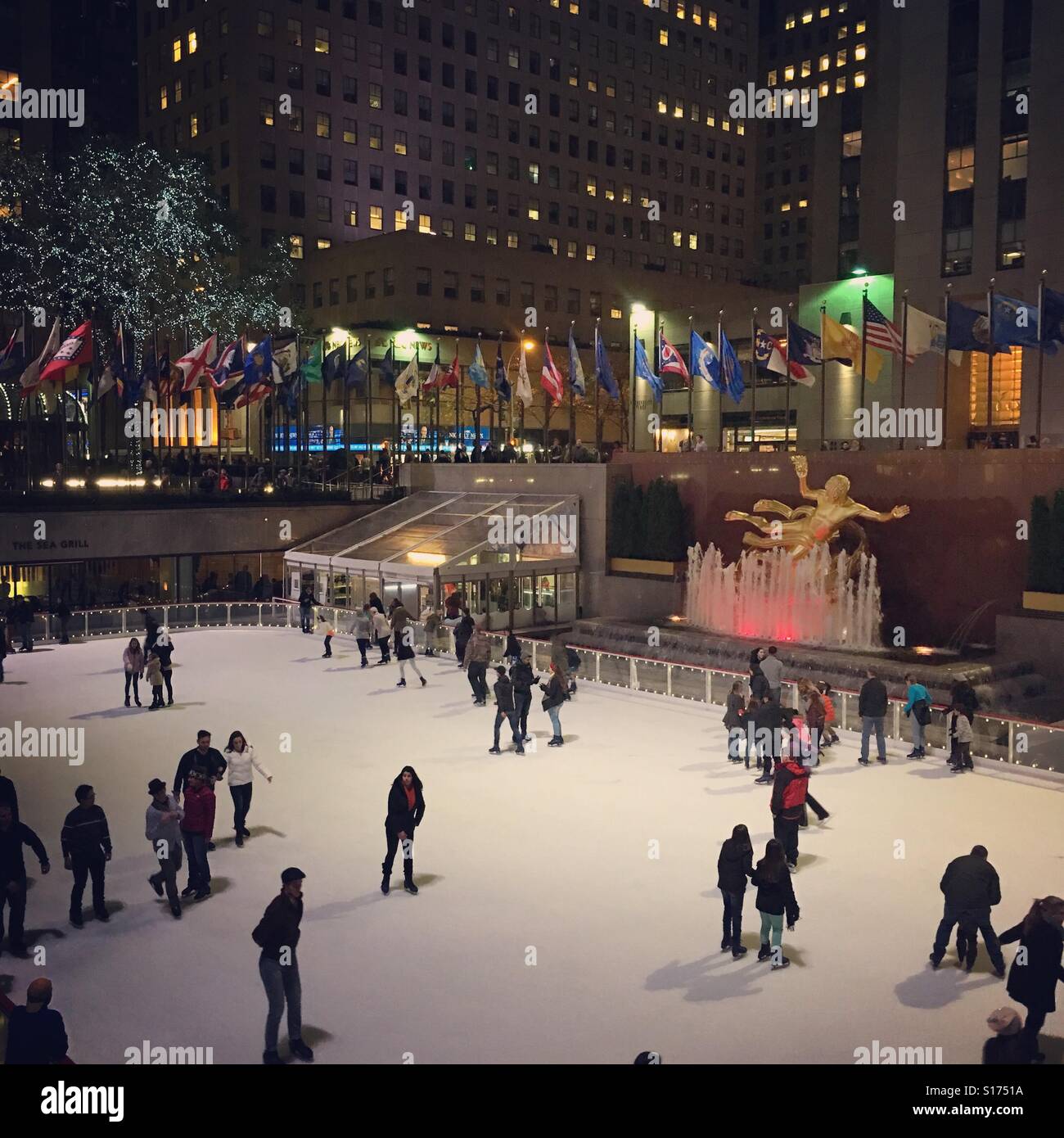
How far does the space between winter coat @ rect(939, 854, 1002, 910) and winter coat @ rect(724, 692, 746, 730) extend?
678 cm

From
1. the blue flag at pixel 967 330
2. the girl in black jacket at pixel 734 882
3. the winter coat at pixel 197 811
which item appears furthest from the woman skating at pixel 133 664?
the blue flag at pixel 967 330

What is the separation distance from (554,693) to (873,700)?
4896 mm

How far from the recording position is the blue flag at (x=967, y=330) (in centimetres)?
2583

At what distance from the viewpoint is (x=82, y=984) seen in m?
9.92

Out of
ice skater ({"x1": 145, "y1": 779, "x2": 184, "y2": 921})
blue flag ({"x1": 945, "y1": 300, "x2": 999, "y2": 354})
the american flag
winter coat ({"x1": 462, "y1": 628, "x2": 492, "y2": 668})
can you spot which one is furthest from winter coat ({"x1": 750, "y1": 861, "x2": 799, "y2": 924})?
the american flag

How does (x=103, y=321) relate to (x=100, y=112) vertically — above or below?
below

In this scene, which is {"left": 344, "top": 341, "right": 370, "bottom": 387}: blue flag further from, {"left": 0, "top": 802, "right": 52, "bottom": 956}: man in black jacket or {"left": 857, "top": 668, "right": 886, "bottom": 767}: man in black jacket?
{"left": 0, "top": 802, "right": 52, "bottom": 956}: man in black jacket

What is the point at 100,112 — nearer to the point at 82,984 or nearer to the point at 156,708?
the point at 156,708

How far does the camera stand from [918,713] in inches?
668

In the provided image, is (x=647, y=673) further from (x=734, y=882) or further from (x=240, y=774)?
(x=734, y=882)

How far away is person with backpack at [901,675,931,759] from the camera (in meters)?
16.9

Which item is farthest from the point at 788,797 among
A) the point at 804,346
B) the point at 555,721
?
the point at 804,346
